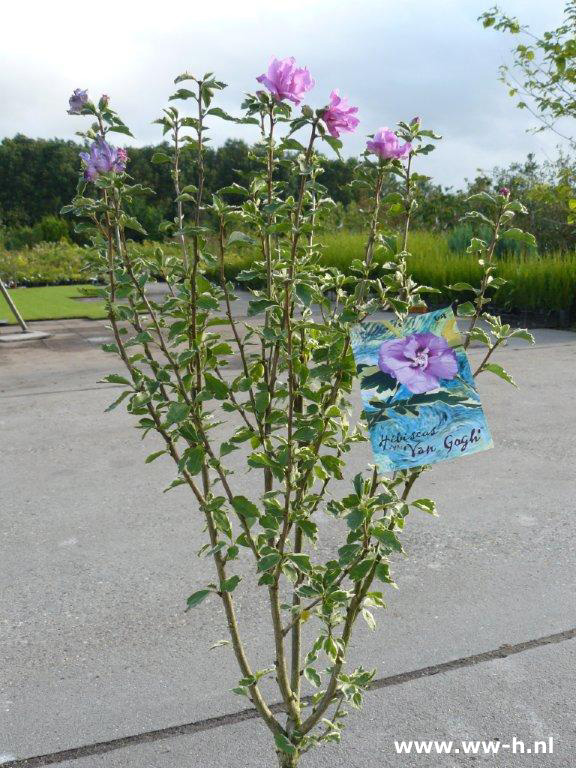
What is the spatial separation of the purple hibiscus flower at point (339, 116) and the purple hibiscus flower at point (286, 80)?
8 cm

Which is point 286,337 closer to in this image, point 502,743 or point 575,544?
point 502,743

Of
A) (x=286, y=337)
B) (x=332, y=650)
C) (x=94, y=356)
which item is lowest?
(x=94, y=356)

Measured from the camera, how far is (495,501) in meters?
3.94

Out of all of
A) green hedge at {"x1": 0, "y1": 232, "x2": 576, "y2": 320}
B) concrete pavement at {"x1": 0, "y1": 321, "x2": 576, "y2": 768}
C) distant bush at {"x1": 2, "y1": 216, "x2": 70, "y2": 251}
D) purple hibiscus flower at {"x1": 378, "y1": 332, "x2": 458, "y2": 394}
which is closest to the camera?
purple hibiscus flower at {"x1": 378, "y1": 332, "x2": 458, "y2": 394}

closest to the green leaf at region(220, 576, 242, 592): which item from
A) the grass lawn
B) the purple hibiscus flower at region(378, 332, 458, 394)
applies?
the purple hibiscus flower at region(378, 332, 458, 394)

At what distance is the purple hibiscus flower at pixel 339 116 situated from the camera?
1.39 metres

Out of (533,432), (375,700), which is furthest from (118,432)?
(375,700)

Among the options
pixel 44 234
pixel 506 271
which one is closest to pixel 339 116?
pixel 506 271

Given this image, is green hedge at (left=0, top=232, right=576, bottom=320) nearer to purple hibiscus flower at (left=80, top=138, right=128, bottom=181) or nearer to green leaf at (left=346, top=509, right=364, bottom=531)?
purple hibiscus flower at (left=80, top=138, right=128, bottom=181)

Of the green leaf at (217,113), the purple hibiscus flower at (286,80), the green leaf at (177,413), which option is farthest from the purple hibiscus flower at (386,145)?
the green leaf at (177,413)

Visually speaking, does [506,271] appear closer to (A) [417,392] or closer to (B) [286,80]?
(A) [417,392]

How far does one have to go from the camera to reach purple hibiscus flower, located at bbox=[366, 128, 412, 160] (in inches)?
58.6

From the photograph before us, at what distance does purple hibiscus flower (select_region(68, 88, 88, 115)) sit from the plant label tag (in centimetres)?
68

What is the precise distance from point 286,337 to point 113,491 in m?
2.85
